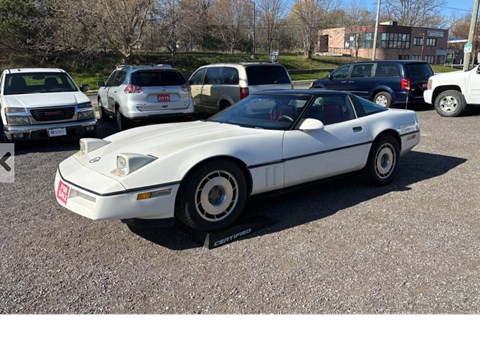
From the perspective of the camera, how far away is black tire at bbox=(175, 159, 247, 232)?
3.58 meters

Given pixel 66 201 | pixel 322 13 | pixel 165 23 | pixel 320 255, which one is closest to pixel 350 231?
pixel 320 255

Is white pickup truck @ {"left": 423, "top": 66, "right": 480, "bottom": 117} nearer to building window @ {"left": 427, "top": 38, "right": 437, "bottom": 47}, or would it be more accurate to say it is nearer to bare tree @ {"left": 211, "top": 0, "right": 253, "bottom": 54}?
bare tree @ {"left": 211, "top": 0, "right": 253, "bottom": 54}

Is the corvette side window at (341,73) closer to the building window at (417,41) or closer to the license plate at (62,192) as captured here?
the license plate at (62,192)

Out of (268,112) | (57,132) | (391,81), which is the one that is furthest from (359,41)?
(268,112)

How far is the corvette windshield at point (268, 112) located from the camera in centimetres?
447

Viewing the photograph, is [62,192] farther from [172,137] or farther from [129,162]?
[172,137]

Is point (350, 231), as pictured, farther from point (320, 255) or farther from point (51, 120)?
point (51, 120)

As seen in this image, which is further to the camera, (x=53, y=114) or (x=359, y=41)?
(x=359, y=41)

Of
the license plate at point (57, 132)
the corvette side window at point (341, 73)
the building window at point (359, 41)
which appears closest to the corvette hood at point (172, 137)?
the license plate at point (57, 132)

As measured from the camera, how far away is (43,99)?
782 cm

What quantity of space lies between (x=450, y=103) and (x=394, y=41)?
54.3 meters

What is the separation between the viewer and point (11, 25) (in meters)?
26.3

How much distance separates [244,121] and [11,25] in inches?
1100

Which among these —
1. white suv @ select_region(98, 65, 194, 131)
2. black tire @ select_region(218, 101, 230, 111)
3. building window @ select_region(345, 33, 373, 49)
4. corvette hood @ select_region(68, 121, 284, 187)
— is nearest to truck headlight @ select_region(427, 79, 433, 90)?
black tire @ select_region(218, 101, 230, 111)
